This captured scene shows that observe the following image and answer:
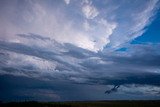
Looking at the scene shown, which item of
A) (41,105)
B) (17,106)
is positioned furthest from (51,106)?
(17,106)

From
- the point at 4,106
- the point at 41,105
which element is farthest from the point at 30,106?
the point at 4,106

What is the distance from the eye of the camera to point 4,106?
199m

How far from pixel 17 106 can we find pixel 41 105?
69.7ft

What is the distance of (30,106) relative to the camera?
194875 millimetres

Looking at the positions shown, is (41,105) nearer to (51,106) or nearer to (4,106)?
(51,106)

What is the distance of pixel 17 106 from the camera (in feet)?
648

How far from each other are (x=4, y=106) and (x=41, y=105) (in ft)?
109

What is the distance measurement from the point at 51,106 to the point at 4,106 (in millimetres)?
42141

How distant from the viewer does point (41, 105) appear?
7736 inches

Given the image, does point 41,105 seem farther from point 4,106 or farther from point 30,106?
point 4,106

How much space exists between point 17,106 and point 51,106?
3023 centimetres

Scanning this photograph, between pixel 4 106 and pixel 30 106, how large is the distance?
24.2m

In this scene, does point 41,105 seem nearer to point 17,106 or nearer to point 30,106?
point 30,106

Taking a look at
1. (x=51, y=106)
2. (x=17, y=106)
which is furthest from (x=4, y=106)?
(x=51, y=106)
